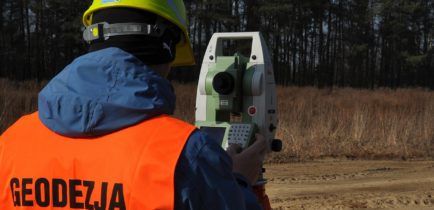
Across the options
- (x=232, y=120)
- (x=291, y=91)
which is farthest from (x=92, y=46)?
(x=291, y=91)

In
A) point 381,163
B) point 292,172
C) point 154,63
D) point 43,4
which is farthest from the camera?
point 43,4

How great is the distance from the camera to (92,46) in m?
1.25

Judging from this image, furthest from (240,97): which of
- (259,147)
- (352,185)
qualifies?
(352,185)

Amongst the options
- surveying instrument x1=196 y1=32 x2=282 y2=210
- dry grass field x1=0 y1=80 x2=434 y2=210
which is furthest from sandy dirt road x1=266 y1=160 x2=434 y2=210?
surveying instrument x1=196 y1=32 x2=282 y2=210

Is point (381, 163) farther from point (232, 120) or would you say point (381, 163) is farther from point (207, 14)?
point (207, 14)

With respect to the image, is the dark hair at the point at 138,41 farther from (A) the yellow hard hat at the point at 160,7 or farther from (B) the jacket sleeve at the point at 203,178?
Result: (B) the jacket sleeve at the point at 203,178

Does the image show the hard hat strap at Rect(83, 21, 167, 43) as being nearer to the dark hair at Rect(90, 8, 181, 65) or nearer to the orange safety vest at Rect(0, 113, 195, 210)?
the dark hair at Rect(90, 8, 181, 65)

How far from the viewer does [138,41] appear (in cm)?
117

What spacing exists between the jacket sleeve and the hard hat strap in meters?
0.33

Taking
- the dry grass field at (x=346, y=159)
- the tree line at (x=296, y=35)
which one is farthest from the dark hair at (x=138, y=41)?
the tree line at (x=296, y=35)

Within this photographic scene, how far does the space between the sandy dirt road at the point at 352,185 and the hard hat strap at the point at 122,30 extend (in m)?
4.61

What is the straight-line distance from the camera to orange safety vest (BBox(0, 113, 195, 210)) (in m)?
0.98

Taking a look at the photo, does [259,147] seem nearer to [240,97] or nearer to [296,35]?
[240,97]

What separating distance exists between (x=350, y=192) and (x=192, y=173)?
5658 mm
